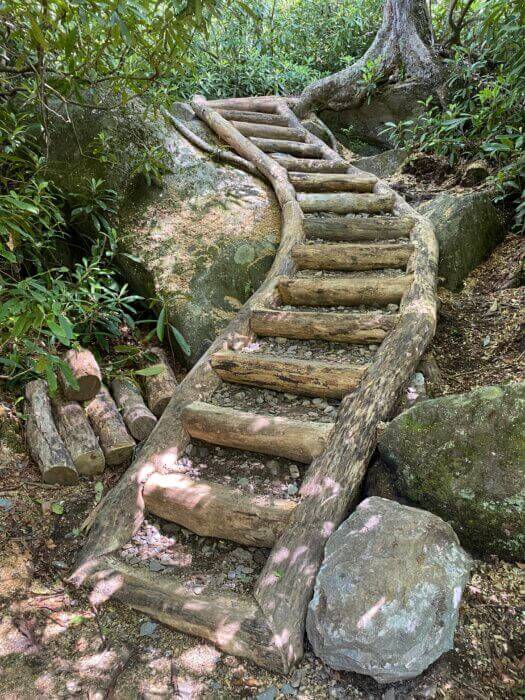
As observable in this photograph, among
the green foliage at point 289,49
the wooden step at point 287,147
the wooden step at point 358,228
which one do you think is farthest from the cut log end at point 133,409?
the green foliage at point 289,49

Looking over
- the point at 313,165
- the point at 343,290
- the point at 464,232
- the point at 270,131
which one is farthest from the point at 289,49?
the point at 343,290

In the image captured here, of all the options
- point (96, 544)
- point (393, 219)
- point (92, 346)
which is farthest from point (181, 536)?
point (393, 219)

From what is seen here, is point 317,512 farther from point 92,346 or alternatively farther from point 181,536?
point 92,346

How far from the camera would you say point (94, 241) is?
386cm

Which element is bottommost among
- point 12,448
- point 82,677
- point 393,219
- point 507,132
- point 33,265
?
point 82,677

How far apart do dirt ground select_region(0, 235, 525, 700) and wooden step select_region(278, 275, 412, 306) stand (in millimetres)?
1826

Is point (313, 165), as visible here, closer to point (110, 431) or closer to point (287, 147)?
point (287, 147)

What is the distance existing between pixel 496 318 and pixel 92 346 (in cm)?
287

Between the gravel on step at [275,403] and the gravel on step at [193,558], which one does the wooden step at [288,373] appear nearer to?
the gravel on step at [275,403]

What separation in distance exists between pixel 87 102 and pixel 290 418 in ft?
11.5

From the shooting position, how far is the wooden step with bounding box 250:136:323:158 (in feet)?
18.0

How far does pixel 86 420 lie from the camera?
2834 millimetres

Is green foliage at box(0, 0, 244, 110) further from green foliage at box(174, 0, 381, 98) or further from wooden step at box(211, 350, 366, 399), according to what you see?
green foliage at box(174, 0, 381, 98)

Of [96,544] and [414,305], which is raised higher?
[414,305]
